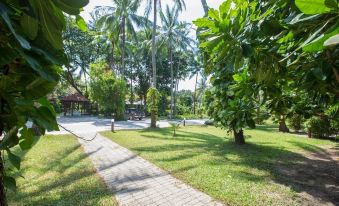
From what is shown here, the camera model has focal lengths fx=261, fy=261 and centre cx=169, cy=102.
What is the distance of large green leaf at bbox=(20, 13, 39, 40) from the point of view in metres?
0.84

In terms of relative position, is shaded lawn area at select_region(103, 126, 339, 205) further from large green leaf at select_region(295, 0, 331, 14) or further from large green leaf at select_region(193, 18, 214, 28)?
large green leaf at select_region(295, 0, 331, 14)

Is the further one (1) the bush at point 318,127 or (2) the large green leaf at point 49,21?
(1) the bush at point 318,127


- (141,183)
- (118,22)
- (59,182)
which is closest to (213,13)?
(141,183)

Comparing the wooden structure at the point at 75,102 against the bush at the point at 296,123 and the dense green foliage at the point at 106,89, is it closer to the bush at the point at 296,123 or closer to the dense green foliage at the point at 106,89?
the dense green foliage at the point at 106,89

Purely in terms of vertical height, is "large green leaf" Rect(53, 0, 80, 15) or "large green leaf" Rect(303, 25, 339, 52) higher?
"large green leaf" Rect(53, 0, 80, 15)

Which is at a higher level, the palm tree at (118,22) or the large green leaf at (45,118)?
the palm tree at (118,22)

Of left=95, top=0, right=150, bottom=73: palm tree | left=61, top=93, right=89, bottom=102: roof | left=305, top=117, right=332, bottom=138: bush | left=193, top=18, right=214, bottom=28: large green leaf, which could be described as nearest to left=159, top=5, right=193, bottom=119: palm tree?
left=95, top=0, right=150, bottom=73: palm tree

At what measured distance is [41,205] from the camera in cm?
471

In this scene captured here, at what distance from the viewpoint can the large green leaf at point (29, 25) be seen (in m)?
0.84

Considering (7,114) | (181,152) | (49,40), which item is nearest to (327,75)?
(49,40)

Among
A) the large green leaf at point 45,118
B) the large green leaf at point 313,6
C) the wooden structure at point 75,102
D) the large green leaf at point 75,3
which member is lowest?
the large green leaf at point 45,118

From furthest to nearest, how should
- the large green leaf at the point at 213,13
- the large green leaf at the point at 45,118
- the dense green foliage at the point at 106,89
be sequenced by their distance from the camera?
the dense green foliage at the point at 106,89, the large green leaf at the point at 213,13, the large green leaf at the point at 45,118

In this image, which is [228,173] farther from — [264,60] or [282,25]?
[282,25]

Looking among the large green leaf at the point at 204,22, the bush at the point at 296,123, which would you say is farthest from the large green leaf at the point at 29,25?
the bush at the point at 296,123
